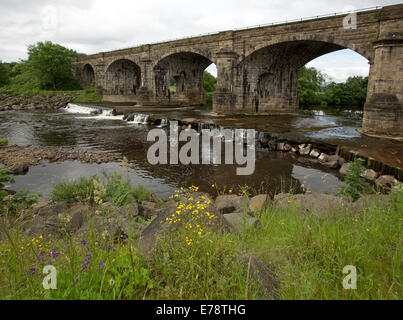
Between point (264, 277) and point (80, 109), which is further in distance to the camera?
point (80, 109)

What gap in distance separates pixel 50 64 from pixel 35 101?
34.1 feet

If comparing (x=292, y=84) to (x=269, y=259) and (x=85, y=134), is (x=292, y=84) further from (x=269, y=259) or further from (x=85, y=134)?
(x=269, y=259)

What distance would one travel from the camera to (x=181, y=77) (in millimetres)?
35500

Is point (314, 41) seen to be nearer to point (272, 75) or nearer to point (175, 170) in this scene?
point (272, 75)

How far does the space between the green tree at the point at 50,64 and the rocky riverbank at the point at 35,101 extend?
624 centimetres

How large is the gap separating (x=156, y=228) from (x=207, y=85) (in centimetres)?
5390

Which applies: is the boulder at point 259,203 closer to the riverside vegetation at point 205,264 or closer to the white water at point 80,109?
the riverside vegetation at point 205,264

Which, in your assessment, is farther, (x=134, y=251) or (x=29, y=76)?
(x=29, y=76)

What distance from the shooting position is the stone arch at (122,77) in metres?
41.6

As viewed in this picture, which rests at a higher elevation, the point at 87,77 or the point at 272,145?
the point at 87,77

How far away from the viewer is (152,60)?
32.0 meters

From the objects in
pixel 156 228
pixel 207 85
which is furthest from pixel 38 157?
pixel 207 85

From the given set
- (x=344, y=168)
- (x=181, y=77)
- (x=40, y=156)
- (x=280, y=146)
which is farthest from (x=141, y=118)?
(x=344, y=168)

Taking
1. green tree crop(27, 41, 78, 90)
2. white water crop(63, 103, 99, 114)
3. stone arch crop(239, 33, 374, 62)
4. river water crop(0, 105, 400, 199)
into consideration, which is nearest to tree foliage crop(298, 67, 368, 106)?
stone arch crop(239, 33, 374, 62)
